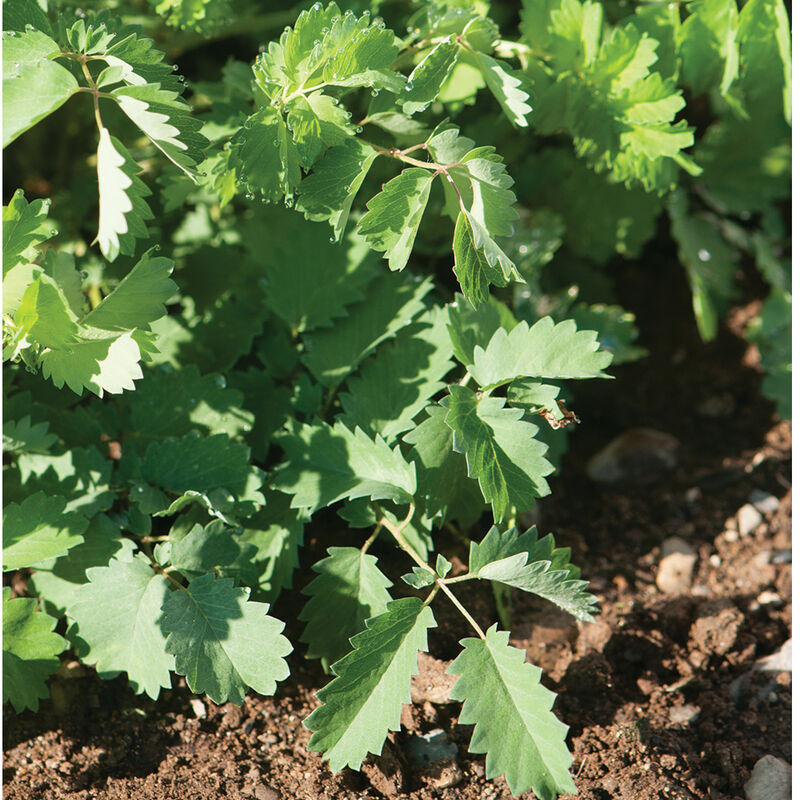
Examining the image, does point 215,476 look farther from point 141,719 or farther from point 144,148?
point 144,148

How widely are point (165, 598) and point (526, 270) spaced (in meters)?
0.93

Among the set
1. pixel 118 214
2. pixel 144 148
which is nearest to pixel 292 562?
pixel 118 214

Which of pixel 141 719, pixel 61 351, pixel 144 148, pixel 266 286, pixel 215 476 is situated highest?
pixel 144 148

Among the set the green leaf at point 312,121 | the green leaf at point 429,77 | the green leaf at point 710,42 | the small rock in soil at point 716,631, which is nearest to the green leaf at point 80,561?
the green leaf at point 312,121

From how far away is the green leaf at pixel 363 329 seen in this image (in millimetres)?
1462


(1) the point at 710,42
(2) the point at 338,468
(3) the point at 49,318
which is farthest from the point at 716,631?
(3) the point at 49,318

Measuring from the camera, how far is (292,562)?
133cm

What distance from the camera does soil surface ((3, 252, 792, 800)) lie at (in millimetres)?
1222

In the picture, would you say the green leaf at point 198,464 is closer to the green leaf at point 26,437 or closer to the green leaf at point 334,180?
the green leaf at point 26,437

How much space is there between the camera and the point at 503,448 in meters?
1.24

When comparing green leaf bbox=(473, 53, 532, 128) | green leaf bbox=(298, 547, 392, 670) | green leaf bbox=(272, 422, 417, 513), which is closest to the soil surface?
green leaf bbox=(298, 547, 392, 670)

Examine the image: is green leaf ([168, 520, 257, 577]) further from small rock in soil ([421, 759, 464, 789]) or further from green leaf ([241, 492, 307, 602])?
small rock in soil ([421, 759, 464, 789])

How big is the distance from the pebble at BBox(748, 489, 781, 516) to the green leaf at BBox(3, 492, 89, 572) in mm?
1280

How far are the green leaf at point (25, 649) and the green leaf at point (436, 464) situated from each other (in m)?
0.58
